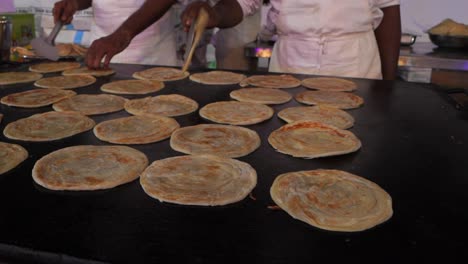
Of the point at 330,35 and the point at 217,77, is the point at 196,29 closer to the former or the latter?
the point at 217,77

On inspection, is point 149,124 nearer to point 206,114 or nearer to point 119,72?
point 206,114

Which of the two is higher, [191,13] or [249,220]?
[191,13]

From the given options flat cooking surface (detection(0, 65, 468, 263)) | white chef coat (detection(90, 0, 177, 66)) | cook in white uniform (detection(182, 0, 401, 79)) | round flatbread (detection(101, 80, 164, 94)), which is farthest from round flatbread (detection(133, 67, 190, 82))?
flat cooking surface (detection(0, 65, 468, 263))

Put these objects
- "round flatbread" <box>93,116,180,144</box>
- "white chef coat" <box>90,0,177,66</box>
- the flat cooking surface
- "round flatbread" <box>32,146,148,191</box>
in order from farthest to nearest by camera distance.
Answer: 1. "white chef coat" <box>90,0,177,66</box>
2. "round flatbread" <box>93,116,180,144</box>
3. "round flatbread" <box>32,146,148,191</box>
4. the flat cooking surface

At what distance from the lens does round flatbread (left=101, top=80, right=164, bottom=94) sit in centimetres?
219

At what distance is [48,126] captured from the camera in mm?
1699

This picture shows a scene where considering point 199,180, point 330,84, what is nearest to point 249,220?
point 199,180

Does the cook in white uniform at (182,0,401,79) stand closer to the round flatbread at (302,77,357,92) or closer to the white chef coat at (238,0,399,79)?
the white chef coat at (238,0,399,79)

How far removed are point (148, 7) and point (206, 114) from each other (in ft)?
3.60

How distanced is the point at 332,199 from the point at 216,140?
56 centimetres

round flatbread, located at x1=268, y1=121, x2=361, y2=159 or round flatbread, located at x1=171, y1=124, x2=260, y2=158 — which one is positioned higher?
round flatbread, located at x1=268, y1=121, x2=361, y2=159

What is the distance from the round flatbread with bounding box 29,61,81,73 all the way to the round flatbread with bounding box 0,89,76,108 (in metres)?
0.51

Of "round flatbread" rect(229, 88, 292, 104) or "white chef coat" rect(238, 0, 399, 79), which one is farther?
"white chef coat" rect(238, 0, 399, 79)

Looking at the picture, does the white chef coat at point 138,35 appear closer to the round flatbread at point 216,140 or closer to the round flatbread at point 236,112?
the round flatbread at point 236,112
